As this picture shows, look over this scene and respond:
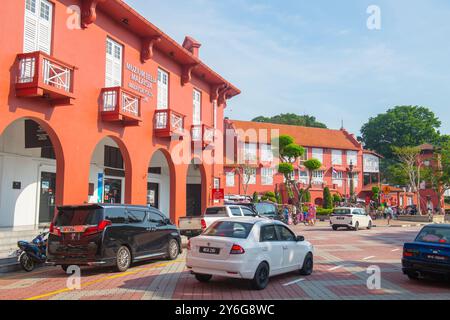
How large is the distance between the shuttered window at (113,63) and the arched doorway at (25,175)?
3.28m

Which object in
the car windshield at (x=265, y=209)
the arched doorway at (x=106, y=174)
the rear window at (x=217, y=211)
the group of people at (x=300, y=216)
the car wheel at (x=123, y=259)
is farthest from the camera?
the group of people at (x=300, y=216)

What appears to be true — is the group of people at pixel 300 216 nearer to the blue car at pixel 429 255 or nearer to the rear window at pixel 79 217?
the blue car at pixel 429 255

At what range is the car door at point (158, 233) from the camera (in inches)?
512

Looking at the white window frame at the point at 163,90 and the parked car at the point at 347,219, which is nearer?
the white window frame at the point at 163,90

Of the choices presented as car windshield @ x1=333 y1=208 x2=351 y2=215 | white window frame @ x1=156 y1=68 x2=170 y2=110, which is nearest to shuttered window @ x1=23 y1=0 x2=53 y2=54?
white window frame @ x1=156 y1=68 x2=170 y2=110

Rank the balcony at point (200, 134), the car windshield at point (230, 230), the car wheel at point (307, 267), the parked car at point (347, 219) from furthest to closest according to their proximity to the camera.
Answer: the parked car at point (347, 219) < the balcony at point (200, 134) < the car wheel at point (307, 267) < the car windshield at point (230, 230)

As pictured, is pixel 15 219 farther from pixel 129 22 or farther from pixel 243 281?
pixel 243 281

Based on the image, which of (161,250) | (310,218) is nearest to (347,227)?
(310,218)

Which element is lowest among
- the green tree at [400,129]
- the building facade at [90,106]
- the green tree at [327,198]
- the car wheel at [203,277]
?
the car wheel at [203,277]

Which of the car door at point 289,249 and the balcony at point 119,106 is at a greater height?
the balcony at point 119,106

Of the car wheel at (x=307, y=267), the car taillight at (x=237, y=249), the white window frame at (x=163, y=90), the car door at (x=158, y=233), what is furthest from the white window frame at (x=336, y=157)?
the car taillight at (x=237, y=249)

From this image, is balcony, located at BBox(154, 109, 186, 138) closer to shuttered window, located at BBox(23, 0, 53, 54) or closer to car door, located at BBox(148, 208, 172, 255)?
shuttered window, located at BBox(23, 0, 53, 54)

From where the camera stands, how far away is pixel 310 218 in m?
37.2

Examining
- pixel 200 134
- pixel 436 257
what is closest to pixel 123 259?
pixel 436 257
